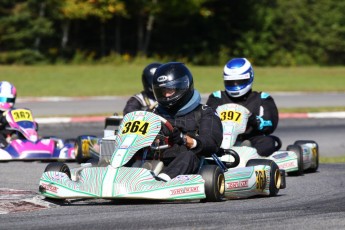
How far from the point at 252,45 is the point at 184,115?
36.0 meters

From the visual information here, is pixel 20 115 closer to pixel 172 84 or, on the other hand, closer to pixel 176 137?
pixel 172 84

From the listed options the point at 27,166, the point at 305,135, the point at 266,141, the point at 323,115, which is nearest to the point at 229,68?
the point at 266,141

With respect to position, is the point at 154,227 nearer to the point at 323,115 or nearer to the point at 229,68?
the point at 229,68

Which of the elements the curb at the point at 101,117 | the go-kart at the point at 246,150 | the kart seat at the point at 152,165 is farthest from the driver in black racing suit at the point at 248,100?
the curb at the point at 101,117

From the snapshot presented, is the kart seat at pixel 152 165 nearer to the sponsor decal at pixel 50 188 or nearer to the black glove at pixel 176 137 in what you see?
the black glove at pixel 176 137

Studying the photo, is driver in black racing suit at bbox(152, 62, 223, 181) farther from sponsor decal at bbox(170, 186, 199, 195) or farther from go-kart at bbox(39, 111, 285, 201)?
sponsor decal at bbox(170, 186, 199, 195)

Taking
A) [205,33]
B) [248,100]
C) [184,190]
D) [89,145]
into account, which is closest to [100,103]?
[89,145]

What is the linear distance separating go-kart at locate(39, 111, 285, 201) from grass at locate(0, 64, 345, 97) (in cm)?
1852

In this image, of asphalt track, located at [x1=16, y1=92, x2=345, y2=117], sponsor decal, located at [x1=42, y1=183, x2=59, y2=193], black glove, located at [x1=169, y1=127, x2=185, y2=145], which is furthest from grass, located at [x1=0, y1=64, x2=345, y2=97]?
sponsor decal, located at [x1=42, y1=183, x2=59, y2=193]

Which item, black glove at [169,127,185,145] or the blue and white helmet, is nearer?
black glove at [169,127,185,145]

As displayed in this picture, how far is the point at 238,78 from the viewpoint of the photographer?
11.1 m

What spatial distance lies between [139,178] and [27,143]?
537 cm

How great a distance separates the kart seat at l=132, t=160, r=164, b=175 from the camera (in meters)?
7.75

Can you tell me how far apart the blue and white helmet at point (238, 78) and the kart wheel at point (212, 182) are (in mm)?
3389
